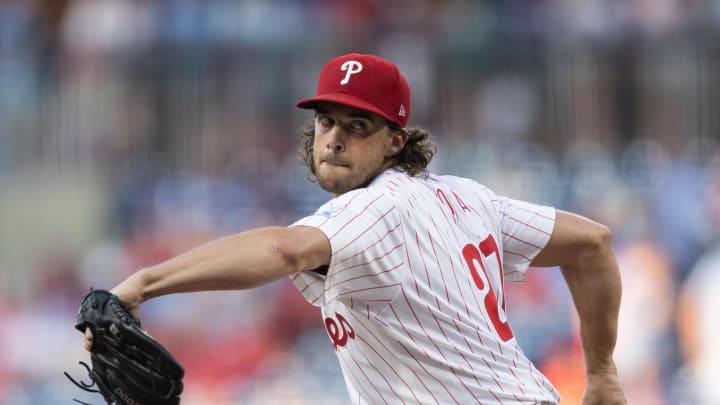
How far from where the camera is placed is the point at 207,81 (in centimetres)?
702

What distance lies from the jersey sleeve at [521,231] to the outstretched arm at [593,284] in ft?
0.15

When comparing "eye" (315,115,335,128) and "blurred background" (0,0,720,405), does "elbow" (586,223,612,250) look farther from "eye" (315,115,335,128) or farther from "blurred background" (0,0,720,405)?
"blurred background" (0,0,720,405)

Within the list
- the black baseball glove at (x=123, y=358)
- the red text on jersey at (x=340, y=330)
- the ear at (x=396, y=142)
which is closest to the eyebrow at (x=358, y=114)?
the ear at (x=396, y=142)

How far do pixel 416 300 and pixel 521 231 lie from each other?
628 millimetres

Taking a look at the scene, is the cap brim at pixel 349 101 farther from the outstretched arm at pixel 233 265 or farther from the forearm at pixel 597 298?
the forearm at pixel 597 298

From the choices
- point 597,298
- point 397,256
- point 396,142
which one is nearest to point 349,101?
point 396,142

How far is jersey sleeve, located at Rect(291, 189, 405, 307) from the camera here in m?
2.54

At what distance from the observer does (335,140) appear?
3.01 metres

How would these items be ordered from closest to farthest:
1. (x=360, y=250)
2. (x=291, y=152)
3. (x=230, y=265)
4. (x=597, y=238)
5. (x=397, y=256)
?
(x=230, y=265) < (x=360, y=250) < (x=397, y=256) < (x=597, y=238) < (x=291, y=152)

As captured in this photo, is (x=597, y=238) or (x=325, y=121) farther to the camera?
(x=597, y=238)

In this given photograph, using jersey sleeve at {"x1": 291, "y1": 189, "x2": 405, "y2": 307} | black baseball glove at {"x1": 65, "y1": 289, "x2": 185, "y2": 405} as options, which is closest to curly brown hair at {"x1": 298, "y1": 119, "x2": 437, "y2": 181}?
jersey sleeve at {"x1": 291, "y1": 189, "x2": 405, "y2": 307}

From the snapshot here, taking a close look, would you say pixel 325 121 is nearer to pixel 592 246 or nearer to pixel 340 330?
pixel 340 330

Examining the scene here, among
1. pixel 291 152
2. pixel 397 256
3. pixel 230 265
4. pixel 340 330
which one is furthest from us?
pixel 291 152

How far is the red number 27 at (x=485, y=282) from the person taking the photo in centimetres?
293
